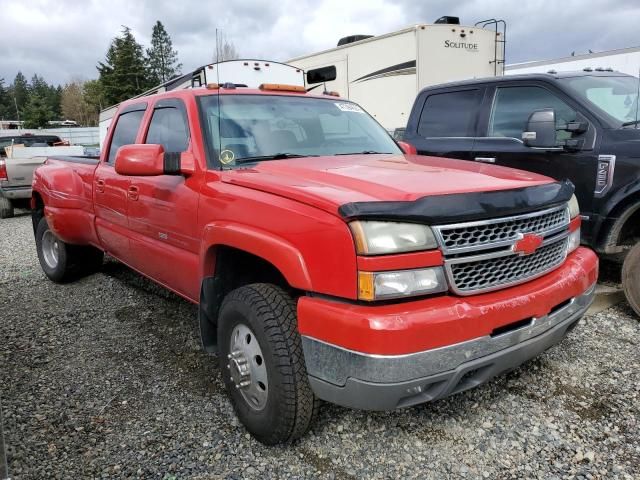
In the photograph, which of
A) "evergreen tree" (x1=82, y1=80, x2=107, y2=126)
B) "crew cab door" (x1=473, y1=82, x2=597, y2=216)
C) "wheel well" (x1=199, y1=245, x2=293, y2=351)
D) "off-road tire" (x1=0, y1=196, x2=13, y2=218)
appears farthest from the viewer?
"evergreen tree" (x1=82, y1=80, x2=107, y2=126)

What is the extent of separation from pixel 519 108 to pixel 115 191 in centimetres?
364

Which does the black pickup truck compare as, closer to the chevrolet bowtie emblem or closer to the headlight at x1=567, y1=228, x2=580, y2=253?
the headlight at x1=567, y1=228, x2=580, y2=253

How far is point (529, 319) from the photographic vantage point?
236 cm

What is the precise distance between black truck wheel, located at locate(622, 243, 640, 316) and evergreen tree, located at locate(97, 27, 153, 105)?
161 feet

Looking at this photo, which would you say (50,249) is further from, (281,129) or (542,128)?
(542,128)

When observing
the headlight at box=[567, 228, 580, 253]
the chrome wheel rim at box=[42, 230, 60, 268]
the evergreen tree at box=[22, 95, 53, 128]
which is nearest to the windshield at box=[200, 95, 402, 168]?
the headlight at box=[567, 228, 580, 253]

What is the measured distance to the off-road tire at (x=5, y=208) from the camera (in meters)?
11.4

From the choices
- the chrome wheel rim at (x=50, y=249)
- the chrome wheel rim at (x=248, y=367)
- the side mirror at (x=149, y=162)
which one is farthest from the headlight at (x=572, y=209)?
the chrome wheel rim at (x=50, y=249)

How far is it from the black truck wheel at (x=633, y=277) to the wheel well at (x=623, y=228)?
0.18m

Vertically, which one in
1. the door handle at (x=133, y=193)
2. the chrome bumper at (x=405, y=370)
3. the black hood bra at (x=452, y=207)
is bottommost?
the chrome bumper at (x=405, y=370)

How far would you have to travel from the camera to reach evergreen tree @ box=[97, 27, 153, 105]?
161ft

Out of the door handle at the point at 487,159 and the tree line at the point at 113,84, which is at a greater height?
the tree line at the point at 113,84

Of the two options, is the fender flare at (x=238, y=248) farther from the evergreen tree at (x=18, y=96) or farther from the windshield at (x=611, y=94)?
the evergreen tree at (x=18, y=96)

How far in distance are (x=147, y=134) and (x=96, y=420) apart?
2040 mm
